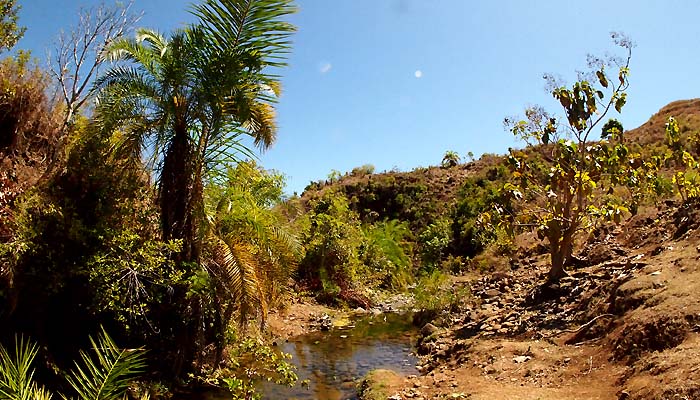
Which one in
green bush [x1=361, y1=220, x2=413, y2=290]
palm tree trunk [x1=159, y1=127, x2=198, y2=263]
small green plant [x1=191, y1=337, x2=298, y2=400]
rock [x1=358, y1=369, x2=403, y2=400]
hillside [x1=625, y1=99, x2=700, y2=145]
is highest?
hillside [x1=625, y1=99, x2=700, y2=145]

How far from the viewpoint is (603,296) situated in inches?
381

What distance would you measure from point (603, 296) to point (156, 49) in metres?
Answer: 9.31

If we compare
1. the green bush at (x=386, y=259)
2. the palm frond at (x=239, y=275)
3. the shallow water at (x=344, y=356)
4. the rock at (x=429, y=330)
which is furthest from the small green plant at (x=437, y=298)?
the palm frond at (x=239, y=275)

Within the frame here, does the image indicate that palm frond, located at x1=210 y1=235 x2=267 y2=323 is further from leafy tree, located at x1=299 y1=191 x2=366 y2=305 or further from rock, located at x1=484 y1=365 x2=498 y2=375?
leafy tree, located at x1=299 y1=191 x2=366 y2=305

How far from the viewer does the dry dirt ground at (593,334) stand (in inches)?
254

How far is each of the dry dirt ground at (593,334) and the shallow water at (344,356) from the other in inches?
34.4

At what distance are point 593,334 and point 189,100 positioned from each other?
306 inches

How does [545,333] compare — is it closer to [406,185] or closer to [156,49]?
[156,49]

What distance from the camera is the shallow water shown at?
30.3ft

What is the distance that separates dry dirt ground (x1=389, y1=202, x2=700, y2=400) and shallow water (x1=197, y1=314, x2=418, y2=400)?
2.86 ft

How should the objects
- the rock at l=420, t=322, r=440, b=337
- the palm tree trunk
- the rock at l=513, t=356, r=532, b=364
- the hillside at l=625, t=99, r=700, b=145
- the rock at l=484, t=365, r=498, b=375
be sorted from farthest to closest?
1. the hillside at l=625, t=99, r=700, b=145
2. the rock at l=420, t=322, r=440, b=337
3. the palm tree trunk
4. the rock at l=513, t=356, r=532, b=364
5. the rock at l=484, t=365, r=498, b=375

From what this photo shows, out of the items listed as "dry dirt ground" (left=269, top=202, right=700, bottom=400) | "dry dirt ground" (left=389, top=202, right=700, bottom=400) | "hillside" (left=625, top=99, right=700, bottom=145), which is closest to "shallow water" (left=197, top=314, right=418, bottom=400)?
"dry dirt ground" (left=269, top=202, right=700, bottom=400)

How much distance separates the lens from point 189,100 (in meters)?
8.65

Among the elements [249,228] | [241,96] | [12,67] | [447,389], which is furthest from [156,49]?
[447,389]
